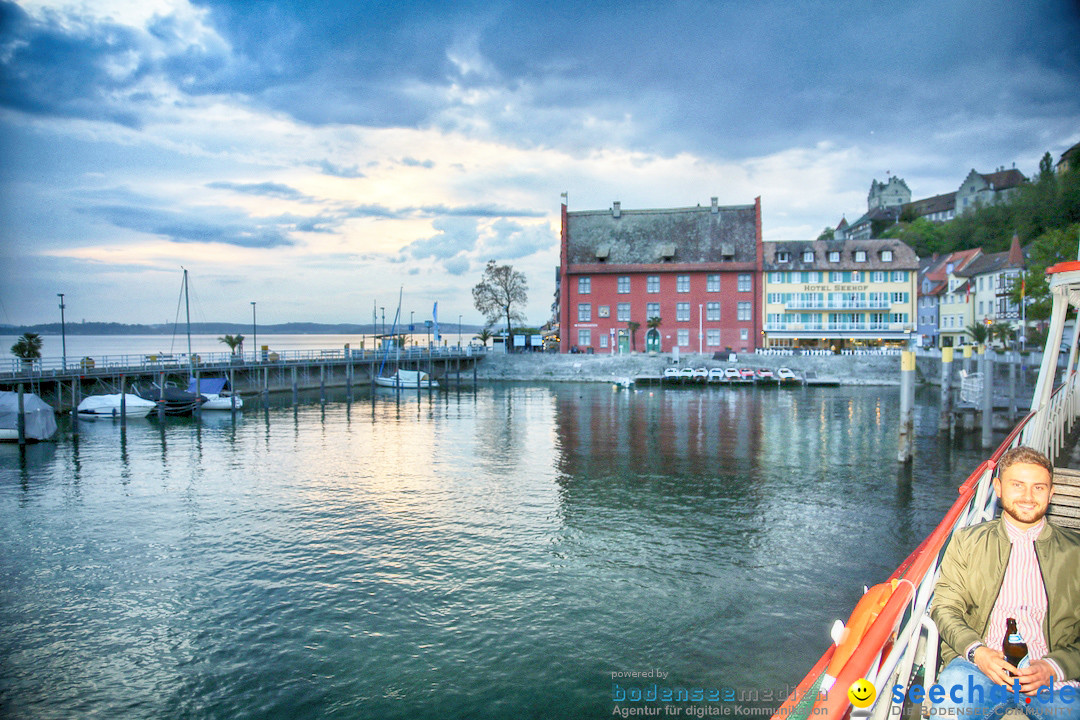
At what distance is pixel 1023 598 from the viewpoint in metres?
3.93

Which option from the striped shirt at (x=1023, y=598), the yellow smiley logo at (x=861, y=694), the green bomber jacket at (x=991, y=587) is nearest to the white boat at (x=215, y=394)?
the green bomber jacket at (x=991, y=587)

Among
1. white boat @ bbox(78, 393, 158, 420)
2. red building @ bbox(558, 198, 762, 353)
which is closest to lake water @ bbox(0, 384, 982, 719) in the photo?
white boat @ bbox(78, 393, 158, 420)

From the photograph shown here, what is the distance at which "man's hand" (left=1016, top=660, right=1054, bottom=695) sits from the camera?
11.5ft

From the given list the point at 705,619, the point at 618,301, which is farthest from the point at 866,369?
the point at 705,619

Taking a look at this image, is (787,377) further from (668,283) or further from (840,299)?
(668,283)

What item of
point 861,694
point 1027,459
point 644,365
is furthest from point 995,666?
point 644,365

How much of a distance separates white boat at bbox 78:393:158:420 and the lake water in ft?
35.7

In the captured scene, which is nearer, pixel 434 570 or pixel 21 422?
pixel 434 570

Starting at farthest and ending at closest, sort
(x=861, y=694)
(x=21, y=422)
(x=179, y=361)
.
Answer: (x=179, y=361), (x=21, y=422), (x=861, y=694)

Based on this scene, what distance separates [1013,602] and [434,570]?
10832mm

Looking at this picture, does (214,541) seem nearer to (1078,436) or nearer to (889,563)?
(889,563)

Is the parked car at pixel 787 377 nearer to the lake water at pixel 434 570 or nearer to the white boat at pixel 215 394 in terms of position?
the lake water at pixel 434 570

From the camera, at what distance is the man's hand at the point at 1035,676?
3.51 m

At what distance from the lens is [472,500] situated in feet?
62.0
